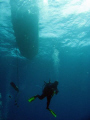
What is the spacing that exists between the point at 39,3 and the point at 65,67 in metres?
21.9

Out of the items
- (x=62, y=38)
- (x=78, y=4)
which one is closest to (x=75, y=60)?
(x=62, y=38)

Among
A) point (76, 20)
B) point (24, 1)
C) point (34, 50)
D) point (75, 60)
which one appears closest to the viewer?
point (24, 1)

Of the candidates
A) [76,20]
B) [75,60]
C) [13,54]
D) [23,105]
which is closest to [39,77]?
[75,60]

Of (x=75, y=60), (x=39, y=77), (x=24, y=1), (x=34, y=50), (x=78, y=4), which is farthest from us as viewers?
(x=39, y=77)

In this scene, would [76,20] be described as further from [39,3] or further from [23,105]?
[23,105]

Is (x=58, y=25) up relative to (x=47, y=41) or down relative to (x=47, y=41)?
down

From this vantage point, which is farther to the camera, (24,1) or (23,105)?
(23,105)

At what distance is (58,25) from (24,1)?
5.59m

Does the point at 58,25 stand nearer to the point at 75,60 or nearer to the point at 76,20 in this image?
the point at 76,20

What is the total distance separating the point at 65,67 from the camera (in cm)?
3089

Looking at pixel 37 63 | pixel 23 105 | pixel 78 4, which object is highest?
pixel 23 105

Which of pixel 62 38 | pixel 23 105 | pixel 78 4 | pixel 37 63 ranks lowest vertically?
pixel 78 4

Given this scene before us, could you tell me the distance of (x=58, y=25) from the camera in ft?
48.7

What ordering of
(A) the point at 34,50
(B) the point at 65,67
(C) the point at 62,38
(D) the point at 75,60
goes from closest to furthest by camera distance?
1. (A) the point at 34,50
2. (C) the point at 62,38
3. (D) the point at 75,60
4. (B) the point at 65,67
